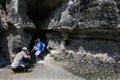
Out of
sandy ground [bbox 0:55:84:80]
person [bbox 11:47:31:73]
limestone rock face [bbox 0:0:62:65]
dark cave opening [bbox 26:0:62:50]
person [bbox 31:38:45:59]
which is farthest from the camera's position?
dark cave opening [bbox 26:0:62:50]

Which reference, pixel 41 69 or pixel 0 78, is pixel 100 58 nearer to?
pixel 41 69

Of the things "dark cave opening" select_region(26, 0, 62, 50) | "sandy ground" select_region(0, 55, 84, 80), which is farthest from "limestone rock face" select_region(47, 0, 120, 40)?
"sandy ground" select_region(0, 55, 84, 80)

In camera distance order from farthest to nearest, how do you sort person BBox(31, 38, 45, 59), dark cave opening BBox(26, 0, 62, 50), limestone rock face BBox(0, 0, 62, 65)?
dark cave opening BBox(26, 0, 62, 50), person BBox(31, 38, 45, 59), limestone rock face BBox(0, 0, 62, 65)

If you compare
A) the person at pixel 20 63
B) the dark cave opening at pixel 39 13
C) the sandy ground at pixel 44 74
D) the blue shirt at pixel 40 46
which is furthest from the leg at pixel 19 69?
the dark cave opening at pixel 39 13

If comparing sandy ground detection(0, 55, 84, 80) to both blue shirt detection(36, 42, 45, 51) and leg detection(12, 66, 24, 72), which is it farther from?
blue shirt detection(36, 42, 45, 51)

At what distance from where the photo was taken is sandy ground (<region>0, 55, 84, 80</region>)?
14094 millimetres

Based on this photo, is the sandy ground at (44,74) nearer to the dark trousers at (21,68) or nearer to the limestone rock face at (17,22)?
the dark trousers at (21,68)

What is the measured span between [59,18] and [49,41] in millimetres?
2118

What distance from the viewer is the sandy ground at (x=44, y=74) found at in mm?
14094

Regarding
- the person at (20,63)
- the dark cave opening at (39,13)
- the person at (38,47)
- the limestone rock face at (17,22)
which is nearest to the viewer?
the person at (20,63)

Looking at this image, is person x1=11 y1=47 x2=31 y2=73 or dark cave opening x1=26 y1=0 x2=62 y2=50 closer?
person x1=11 y1=47 x2=31 y2=73

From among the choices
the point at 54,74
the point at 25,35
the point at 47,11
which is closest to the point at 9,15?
the point at 25,35

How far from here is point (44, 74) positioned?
14602 mm

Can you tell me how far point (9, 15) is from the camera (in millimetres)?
16953
